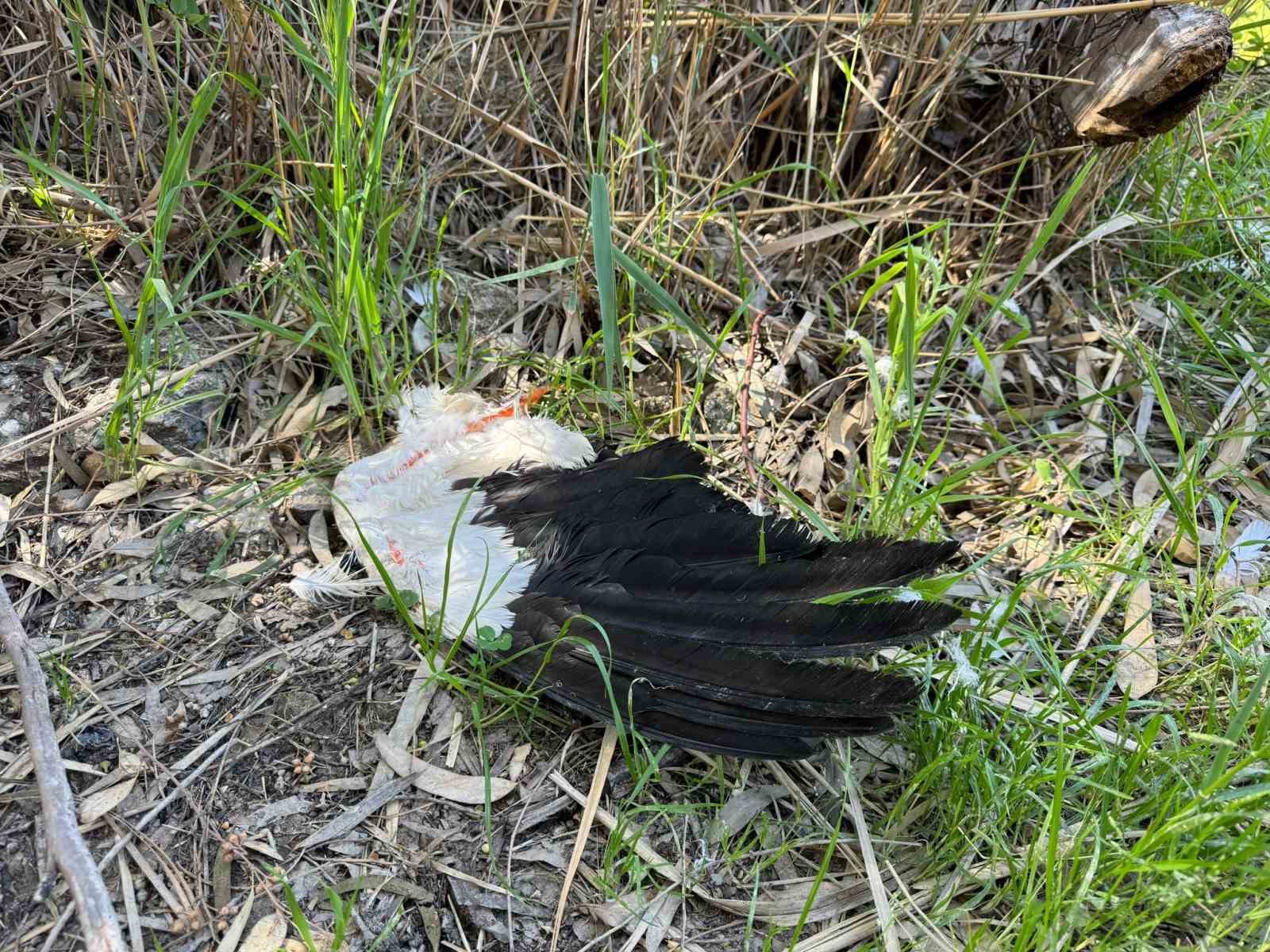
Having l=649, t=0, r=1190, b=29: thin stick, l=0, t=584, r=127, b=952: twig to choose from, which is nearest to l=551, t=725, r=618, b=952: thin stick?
→ l=0, t=584, r=127, b=952: twig

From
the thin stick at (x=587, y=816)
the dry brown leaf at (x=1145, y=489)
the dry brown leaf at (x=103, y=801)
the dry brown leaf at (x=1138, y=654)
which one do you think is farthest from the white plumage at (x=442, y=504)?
the dry brown leaf at (x=1145, y=489)

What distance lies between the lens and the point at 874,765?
1.46 m

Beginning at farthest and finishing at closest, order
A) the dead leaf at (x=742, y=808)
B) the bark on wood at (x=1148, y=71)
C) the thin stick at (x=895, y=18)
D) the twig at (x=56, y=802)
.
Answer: the thin stick at (x=895, y=18)
the bark on wood at (x=1148, y=71)
the dead leaf at (x=742, y=808)
the twig at (x=56, y=802)

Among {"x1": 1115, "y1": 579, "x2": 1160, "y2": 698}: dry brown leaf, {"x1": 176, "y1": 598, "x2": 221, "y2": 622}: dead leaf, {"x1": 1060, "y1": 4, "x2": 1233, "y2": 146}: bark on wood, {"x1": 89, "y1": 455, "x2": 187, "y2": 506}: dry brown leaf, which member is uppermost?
{"x1": 1060, "y1": 4, "x2": 1233, "y2": 146}: bark on wood

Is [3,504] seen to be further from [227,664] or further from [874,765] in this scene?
[874,765]

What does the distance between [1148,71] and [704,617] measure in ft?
4.37

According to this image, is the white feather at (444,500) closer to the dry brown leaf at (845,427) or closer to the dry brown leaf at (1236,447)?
the dry brown leaf at (845,427)

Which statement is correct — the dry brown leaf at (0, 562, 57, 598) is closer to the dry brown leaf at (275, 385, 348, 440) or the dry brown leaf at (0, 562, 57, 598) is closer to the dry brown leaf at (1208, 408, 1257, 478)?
the dry brown leaf at (275, 385, 348, 440)

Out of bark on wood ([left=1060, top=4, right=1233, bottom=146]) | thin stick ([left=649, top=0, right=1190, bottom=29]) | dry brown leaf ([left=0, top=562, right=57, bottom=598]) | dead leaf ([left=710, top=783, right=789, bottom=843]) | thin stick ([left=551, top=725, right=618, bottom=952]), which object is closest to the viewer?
thin stick ([left=551, top=725, right=618, bottom=952])

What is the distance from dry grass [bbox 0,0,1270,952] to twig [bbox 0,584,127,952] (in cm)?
10

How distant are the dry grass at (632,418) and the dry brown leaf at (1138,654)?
0.01m

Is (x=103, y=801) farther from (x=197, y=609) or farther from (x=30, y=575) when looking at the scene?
(x=30, y=575)

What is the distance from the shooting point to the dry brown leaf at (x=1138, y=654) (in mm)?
Answer: 1601

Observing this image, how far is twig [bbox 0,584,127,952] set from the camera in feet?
3.49
